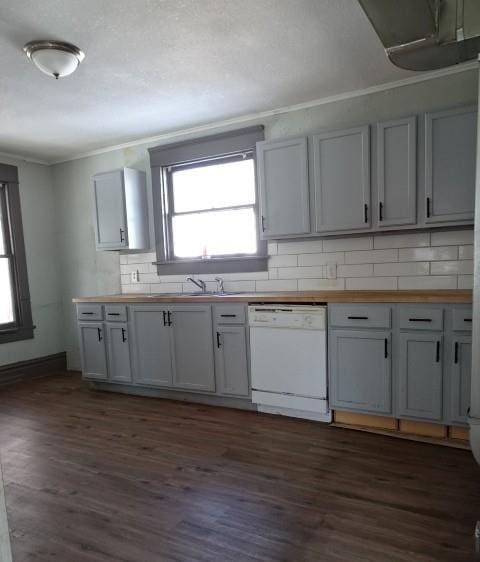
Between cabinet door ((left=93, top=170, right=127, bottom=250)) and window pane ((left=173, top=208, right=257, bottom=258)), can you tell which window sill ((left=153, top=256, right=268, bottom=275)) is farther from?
cabinet door ((left=93, top=170, right=127, bottom=250))

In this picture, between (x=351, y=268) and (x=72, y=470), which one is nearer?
(x=72, y=470)

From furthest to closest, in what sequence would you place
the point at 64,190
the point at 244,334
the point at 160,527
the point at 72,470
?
the point at 64,190 < the point at 244,334 < the point at 72,470 < the point at 160,527

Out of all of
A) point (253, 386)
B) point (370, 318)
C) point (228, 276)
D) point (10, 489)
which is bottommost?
point (10, 489)

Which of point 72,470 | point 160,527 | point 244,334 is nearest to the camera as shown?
point 160,527

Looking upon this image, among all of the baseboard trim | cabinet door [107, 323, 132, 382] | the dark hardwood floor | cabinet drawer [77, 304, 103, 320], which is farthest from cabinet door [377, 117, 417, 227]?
the baseboard trim

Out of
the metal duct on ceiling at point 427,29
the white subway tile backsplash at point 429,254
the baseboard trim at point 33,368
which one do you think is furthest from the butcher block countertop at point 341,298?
the baseboard trim at point 33,368

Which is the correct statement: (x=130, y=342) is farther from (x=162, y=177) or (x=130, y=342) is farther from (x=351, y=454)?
(x=351, y=454)

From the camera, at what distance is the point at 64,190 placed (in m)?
4.84

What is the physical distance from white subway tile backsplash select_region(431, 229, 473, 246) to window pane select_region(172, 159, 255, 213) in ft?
5.38

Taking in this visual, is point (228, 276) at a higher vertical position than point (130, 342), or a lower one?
higher

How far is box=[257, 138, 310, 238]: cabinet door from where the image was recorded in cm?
308

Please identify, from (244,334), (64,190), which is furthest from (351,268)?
(64,190)

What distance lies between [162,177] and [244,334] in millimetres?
2027

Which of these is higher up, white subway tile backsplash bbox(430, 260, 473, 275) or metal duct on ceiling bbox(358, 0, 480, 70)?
metal duct on ceiling bbox(358, 0, 480, 70)
